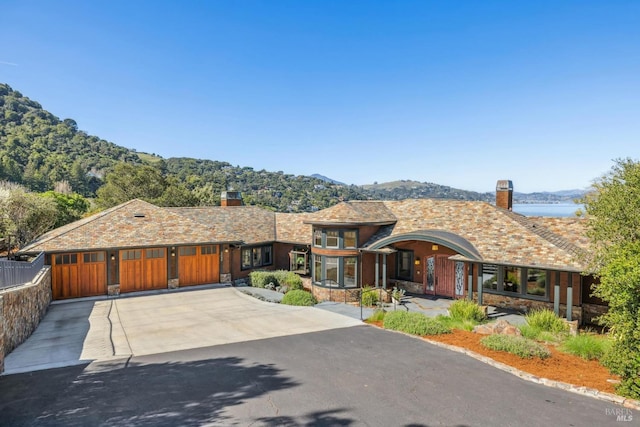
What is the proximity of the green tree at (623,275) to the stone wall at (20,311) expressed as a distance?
14.7m

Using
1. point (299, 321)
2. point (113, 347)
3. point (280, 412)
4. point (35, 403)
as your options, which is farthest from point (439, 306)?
point (35, 403)

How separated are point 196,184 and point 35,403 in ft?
214

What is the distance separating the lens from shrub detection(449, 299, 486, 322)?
1437 centimetres

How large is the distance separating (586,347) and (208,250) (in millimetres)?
18150

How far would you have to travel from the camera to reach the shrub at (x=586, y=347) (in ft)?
33.6

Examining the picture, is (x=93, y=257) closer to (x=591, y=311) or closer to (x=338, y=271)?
(x=338, y=271)

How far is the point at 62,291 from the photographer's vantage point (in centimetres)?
1795

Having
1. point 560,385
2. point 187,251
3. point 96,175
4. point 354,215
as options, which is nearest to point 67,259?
point 187,251

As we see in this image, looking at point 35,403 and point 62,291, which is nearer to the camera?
point 35,403

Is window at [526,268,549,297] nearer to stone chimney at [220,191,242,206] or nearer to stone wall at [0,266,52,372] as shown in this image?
stone wall at [0,266,52,372]

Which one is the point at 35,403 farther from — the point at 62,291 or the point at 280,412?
the point at 62,291

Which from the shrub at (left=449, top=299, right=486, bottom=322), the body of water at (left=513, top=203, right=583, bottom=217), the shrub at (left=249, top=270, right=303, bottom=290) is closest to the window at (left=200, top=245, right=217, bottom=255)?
the shrub at (left=249, top=270, right=303, bottom=290)

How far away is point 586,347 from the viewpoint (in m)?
10.5

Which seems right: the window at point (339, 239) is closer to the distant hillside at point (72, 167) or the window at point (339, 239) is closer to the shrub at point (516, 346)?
the shrub at point (516, 346)
